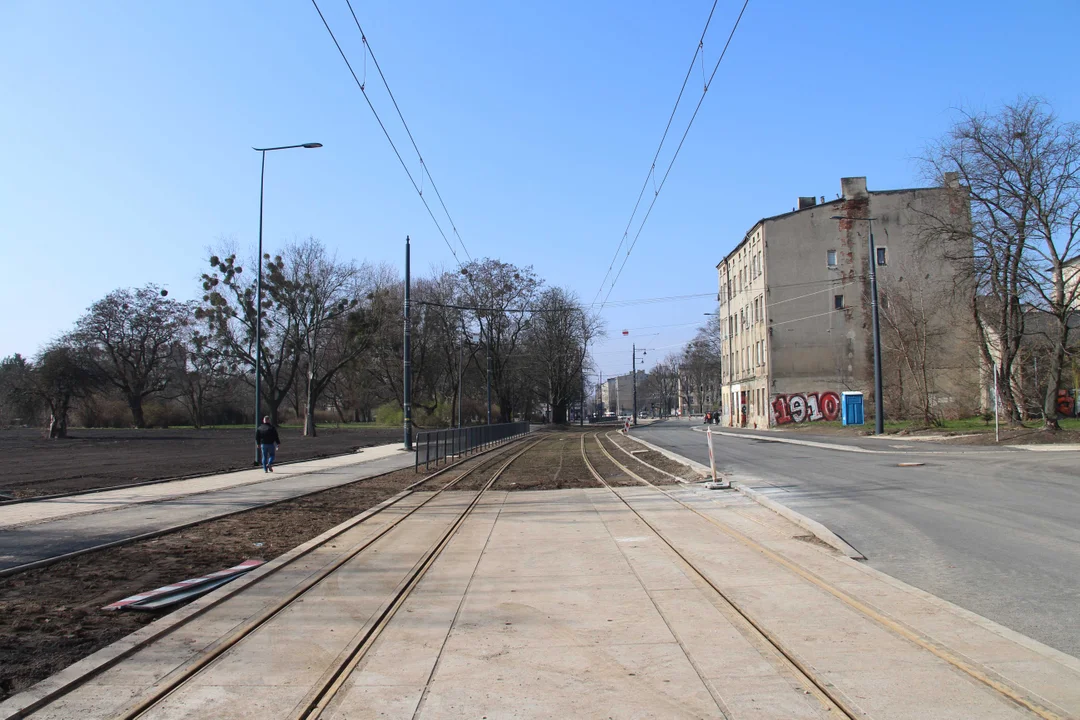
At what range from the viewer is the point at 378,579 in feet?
27.5

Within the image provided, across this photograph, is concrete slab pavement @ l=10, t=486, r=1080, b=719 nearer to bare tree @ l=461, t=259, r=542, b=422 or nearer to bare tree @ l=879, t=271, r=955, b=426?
bare tree @ l=879, t=271, r=955, b=426

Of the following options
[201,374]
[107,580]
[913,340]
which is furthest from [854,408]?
[201,374]

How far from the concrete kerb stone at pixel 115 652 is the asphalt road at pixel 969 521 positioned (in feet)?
21.1

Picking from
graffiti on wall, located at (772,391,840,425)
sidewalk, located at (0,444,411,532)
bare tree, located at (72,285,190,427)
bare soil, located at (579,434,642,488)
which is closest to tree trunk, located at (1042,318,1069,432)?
bare soil, located at (579,434,642,488)

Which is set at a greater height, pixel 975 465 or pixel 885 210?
pixel 885 210

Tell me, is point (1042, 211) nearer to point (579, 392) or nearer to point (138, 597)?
point (138, 597)

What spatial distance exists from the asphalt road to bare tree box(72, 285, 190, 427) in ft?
210

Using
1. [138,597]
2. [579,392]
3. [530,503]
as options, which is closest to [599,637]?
[138,597]

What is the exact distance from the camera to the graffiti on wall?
193 feet

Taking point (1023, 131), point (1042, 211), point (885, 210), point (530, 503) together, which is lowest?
point (530, 503)

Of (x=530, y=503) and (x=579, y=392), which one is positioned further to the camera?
(x=579, y=392)

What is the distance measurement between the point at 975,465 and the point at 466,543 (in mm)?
14674

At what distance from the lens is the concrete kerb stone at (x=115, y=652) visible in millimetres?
4559

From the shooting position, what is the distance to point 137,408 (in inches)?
2928
